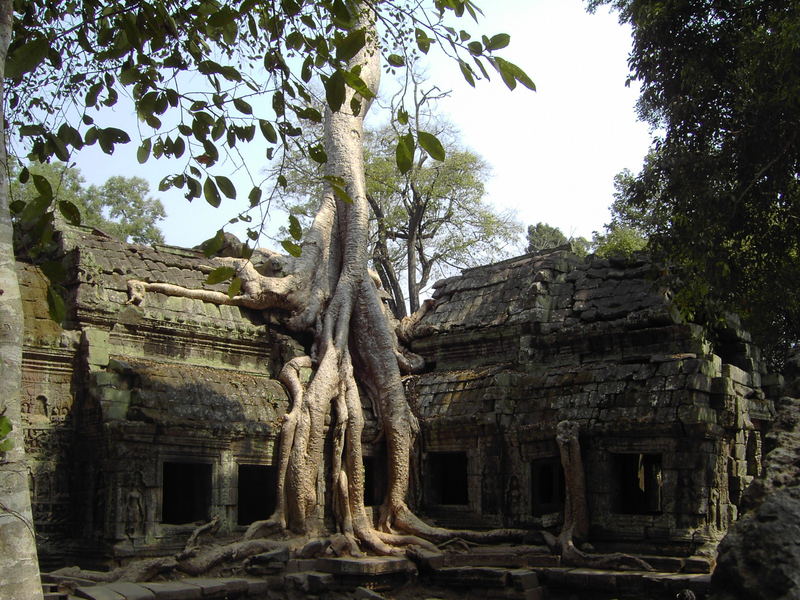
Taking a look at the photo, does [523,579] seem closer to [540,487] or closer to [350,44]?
[540,487]

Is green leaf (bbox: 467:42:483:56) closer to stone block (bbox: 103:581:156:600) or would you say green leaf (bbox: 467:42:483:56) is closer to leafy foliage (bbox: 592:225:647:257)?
stone block (bbox: 103:581:156:600)

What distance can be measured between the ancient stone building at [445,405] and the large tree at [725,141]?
0.77m

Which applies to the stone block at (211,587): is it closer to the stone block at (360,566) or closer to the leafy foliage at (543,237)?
the stone block at (360,566)

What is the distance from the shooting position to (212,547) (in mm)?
10375

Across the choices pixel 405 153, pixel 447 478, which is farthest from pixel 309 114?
pixel 447 478

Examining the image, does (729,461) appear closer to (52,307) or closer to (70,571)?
(70,571)

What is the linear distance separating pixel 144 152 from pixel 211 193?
2.47 feet

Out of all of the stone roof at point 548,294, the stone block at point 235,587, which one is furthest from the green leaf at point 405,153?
the stone roof at point 548,294

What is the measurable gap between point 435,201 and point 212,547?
50.4 feet

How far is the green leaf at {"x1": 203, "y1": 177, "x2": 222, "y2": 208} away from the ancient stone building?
508 cm

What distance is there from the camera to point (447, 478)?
1362 cm

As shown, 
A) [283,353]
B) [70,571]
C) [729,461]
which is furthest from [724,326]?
[70,571]

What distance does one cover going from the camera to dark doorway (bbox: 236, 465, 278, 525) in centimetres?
1255

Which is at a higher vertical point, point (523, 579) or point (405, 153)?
point (405, 153)
